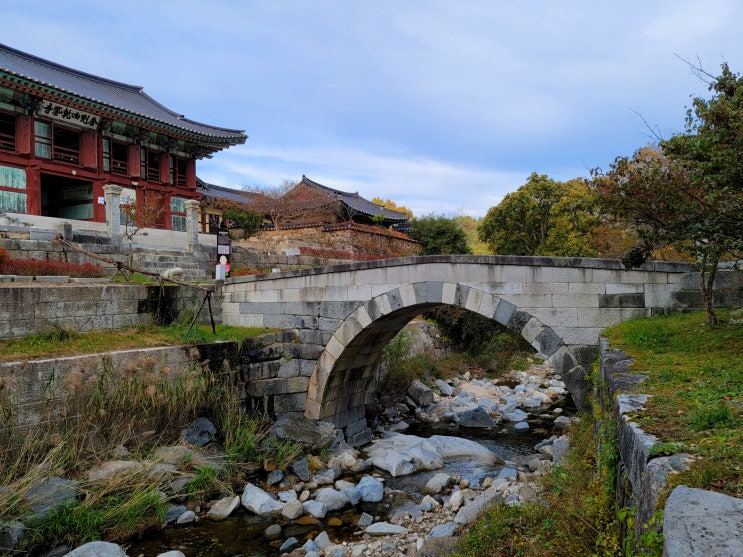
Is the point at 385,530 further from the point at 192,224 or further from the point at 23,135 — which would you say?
the point at 23,135

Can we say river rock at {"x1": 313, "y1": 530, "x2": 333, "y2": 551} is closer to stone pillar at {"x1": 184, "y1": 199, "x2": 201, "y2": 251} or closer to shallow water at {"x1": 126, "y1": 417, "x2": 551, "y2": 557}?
shallow water at {"x1": 126, "y1": 417, "x2": 551, "y2": 557}

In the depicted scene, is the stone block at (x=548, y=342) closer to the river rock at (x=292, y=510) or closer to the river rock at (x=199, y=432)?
the river rock at (x=292, y=510)

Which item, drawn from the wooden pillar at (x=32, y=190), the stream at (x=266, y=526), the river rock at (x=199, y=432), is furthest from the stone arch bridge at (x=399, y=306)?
the wooden pillar at (x=32, y=190)

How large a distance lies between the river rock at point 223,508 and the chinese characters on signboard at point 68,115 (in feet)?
51.1

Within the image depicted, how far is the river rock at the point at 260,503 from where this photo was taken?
22.5 ft

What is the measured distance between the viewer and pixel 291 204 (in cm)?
2472

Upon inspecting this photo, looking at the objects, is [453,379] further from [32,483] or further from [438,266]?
[32,483]

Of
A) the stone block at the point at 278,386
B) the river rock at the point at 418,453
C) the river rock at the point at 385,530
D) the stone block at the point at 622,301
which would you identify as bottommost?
the river rock at the point at 418,453

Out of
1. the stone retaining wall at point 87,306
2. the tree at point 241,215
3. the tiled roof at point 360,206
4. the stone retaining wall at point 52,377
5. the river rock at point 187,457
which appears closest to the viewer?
the stone retaining wall at point 52,377

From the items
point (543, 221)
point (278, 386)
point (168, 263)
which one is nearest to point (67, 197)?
point (168, 263)

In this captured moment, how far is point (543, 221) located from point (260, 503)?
13666 mm

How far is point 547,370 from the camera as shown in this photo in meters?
17.9

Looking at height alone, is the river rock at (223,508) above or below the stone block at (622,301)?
below

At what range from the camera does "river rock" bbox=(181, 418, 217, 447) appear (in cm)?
769
